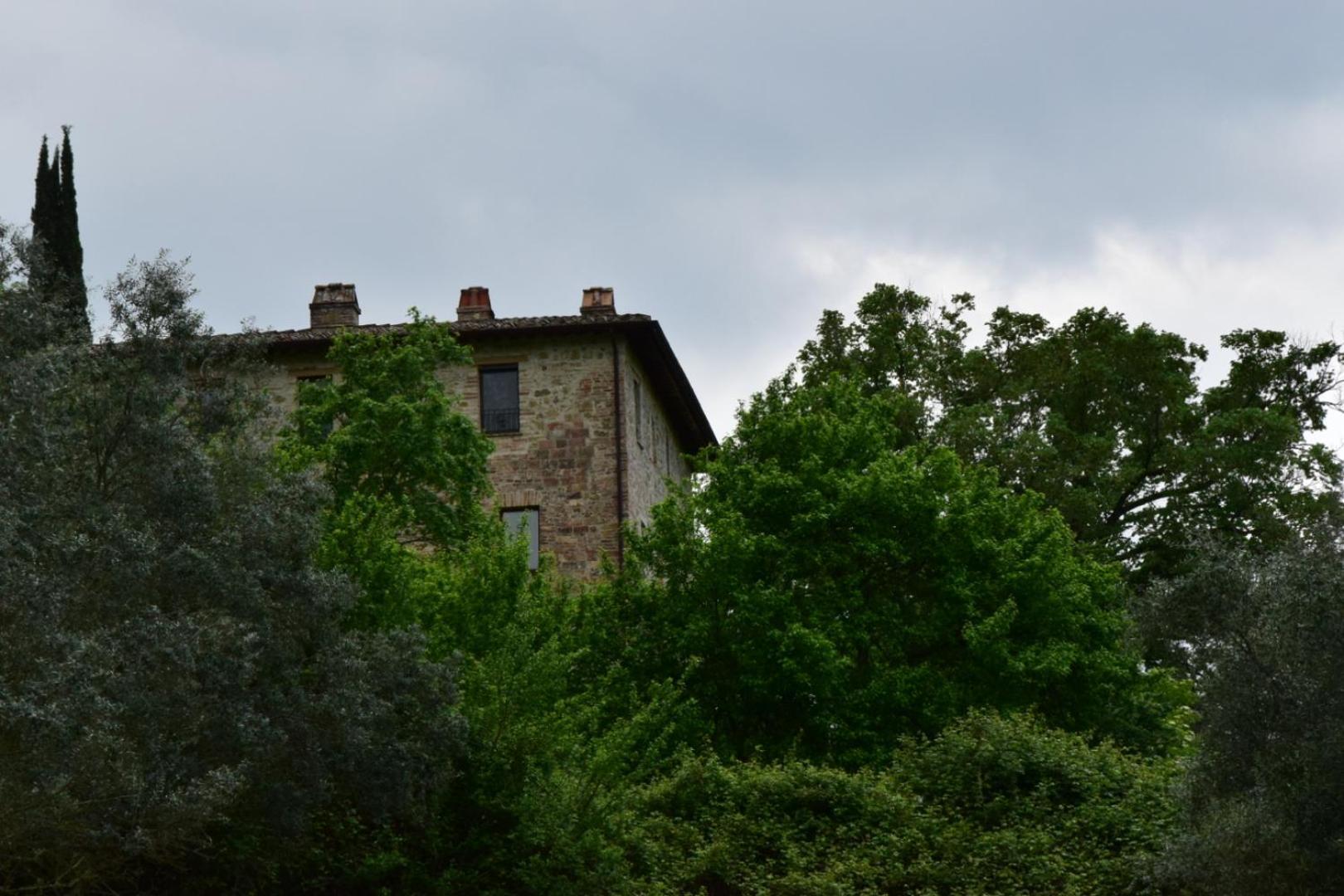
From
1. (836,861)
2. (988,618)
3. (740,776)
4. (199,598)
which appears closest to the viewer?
(199,598)

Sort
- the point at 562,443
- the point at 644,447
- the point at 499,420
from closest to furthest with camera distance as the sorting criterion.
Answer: the point at 562,443 < the point at 499,420 < the point at 644,447

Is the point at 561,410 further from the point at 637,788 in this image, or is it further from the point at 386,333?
the point at 637,788

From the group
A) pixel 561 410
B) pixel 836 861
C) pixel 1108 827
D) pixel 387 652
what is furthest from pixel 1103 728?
pixel 387 652

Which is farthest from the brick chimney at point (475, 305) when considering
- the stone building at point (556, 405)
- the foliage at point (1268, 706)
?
the foliage at point (1268, 706)

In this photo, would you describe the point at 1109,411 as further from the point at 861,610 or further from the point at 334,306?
the point at 334,306

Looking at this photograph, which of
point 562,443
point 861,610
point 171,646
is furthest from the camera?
Result: point 562,443

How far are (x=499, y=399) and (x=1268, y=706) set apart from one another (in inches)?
826

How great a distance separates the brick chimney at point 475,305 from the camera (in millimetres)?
34594

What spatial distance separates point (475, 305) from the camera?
3478cm

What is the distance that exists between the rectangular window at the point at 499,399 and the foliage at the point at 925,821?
37.2 ft

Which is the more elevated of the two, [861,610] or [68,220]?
[68,220]

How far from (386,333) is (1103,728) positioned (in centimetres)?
1330

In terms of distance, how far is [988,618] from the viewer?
2620 centimetres

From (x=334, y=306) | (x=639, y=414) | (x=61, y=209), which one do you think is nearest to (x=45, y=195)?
(x=61, y=209)
